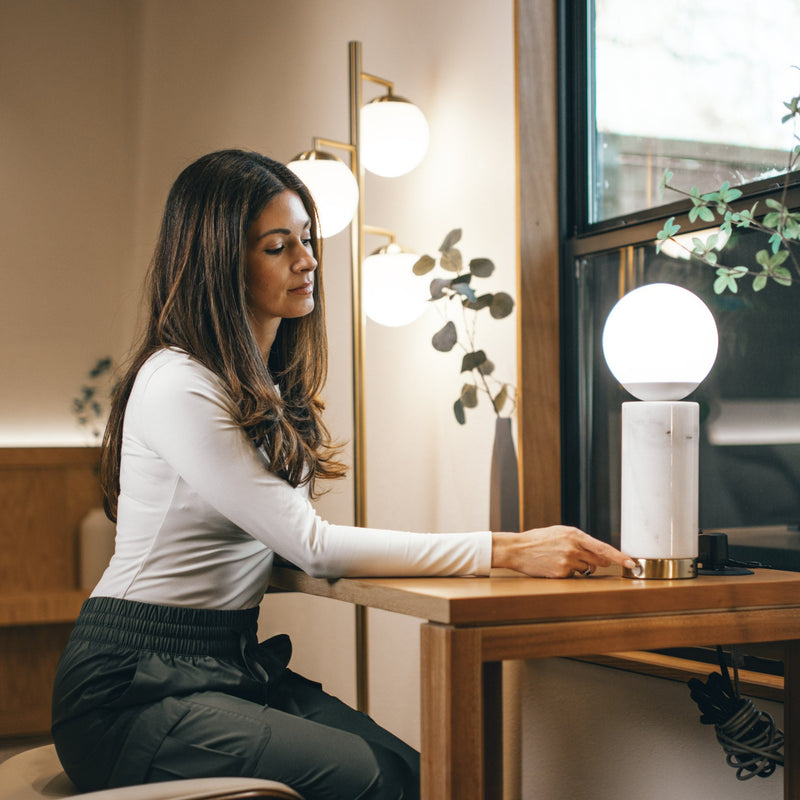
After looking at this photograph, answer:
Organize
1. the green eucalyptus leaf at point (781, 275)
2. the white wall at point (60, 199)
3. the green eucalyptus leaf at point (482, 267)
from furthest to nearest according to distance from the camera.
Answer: the white wall at point (60, 199)
the green eucalyptus leaf at point (482, 267)
the green eucalyptus leaf at point (781, 275)

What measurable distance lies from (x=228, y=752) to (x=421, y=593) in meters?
0.35

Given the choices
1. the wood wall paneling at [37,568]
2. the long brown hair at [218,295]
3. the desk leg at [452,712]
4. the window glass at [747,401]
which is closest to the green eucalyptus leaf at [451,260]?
the window glass at [747,401]

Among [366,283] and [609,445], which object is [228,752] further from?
[366,283]

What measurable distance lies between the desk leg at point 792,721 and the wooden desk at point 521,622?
0.36 ft

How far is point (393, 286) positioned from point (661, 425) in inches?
47.8

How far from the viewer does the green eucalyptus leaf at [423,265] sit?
2.21m

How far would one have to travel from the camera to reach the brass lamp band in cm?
120

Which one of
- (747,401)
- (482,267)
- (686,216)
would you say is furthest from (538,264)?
(747,401)

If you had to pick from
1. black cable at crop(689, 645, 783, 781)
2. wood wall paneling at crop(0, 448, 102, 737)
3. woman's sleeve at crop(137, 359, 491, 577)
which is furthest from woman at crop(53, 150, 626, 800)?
wood wall paneling at crop(0, 448, 102, 737)

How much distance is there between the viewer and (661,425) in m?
1.22

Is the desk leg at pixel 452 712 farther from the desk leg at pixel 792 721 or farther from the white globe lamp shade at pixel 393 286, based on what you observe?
the white globe lamp shade at pixel 393 286

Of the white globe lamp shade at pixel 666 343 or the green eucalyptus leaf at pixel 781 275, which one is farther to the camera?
the green eucalyptus leaf at pixel 781 275

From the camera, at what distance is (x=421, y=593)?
1014 mm

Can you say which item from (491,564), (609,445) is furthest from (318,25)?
(491,564)
